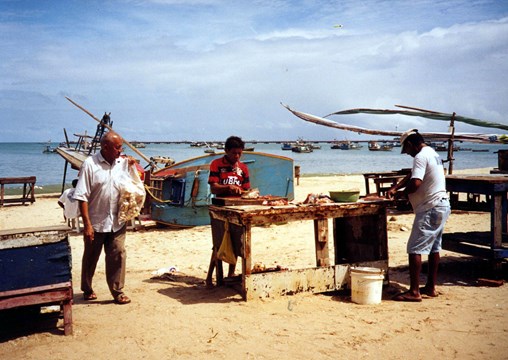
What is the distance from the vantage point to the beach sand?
148 inches

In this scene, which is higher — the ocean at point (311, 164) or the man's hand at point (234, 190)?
the ocean at point (311, 164)

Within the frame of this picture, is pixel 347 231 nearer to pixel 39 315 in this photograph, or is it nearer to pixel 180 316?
pixel 180 316

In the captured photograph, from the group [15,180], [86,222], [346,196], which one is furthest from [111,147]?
[15,180]

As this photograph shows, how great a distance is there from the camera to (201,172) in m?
11.1

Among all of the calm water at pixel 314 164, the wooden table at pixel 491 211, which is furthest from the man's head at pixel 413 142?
the calm water at pixel 314 164

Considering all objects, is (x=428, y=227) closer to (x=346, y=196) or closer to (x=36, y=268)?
(x=346, y=196)

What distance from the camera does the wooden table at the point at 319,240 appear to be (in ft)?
16.6

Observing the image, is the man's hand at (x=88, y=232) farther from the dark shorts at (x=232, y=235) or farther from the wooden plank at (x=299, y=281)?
the wooden plank at (x=299, y=281)

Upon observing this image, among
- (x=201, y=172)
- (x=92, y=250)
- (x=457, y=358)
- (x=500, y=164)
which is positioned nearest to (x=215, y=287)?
(x=92, y=250)

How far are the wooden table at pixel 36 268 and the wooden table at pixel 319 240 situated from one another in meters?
1.89

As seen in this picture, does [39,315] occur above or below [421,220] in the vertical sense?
below

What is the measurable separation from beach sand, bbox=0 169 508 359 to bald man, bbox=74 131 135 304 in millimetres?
450

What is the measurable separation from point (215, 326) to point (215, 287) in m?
1.48

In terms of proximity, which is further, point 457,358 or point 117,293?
point 117,293
